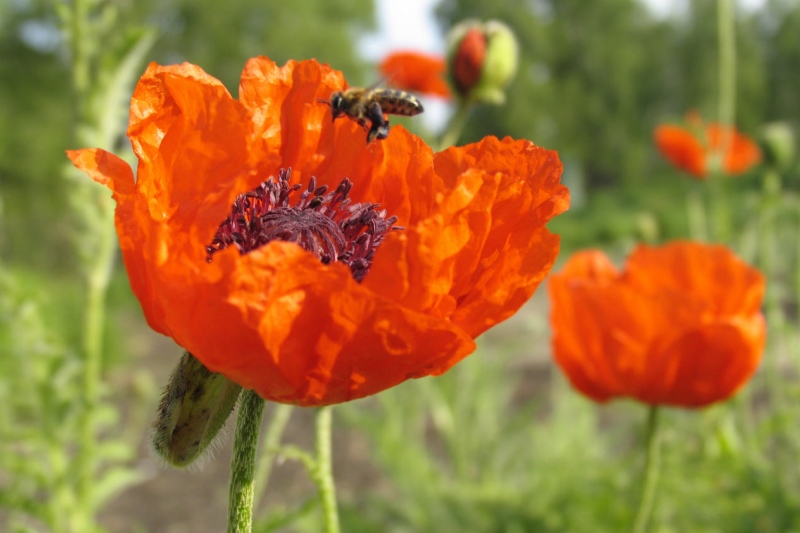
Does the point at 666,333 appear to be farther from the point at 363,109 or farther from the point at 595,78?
the point at 595,78

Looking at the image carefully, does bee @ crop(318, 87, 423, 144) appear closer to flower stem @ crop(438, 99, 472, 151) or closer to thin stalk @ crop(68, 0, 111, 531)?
flower stem @ crop(438, 99, 472, 151)

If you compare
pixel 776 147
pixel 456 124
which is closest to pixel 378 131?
pixel 456 124

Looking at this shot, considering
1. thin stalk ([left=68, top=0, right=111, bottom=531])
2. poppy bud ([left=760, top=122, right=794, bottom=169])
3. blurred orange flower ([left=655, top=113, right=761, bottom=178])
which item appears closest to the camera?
thin stalk ([left=68, top=0, right=111, bottom=531])

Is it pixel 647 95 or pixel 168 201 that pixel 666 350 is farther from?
pixel 647 95

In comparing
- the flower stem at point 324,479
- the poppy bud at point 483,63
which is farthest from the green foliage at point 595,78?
the flower stem at point 324,479

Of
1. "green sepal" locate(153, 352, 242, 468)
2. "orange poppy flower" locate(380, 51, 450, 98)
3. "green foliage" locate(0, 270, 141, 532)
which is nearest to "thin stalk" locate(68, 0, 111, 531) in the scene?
"green foliage" locate(0, 270, 141, 532)

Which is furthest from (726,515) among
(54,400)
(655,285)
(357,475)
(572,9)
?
(572,9)

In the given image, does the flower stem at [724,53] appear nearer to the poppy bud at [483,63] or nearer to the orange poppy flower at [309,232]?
the poppy bud at [483,63]
